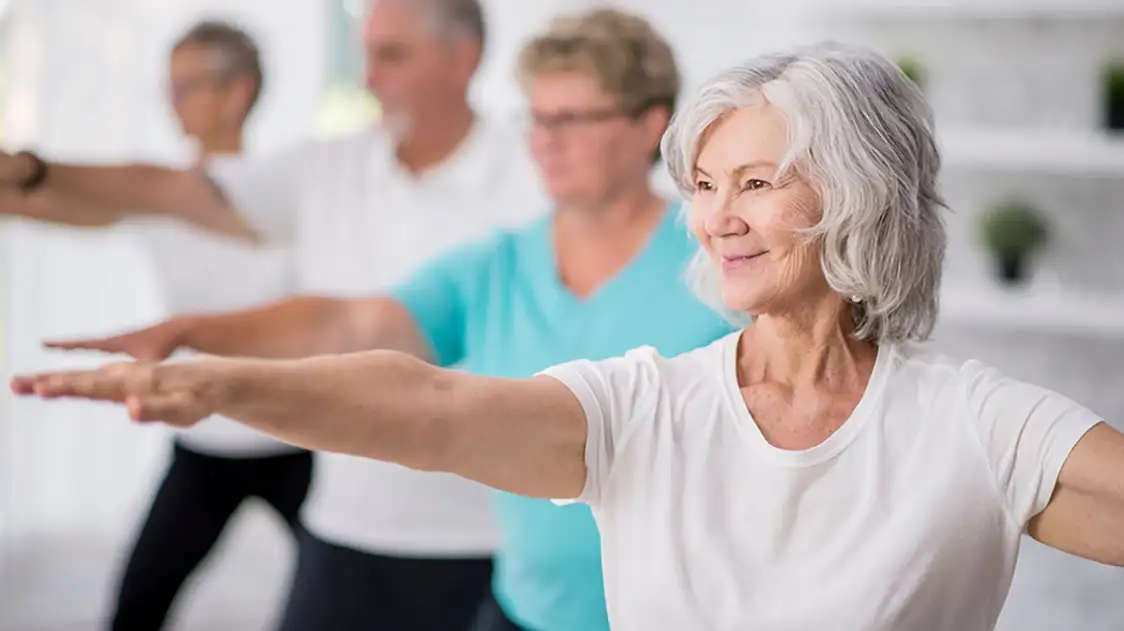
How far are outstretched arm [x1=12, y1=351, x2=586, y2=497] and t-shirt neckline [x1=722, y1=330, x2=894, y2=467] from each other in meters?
0.10

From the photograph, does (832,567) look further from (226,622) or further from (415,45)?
(226,622)

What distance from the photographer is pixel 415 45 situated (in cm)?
133

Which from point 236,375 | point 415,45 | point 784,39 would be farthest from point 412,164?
point 236,375

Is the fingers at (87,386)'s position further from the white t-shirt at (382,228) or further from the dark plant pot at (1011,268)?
the dark plant pot at (1011,268)

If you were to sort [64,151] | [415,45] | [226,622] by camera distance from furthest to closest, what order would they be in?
[226,622]
[64,151]
[415,45]

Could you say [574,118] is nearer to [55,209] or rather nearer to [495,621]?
[495,621]

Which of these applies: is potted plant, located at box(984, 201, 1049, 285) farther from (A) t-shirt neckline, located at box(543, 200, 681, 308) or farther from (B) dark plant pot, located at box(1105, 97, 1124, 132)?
(A) t-shirt neckline, located at box(543, 200, 681, 308)

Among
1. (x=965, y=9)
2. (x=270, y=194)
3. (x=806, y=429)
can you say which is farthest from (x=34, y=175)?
(x=965, y=9)

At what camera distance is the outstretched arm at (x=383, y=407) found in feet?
1.82

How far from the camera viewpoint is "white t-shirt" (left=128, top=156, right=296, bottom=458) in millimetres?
1443

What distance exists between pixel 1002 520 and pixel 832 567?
0.11 m

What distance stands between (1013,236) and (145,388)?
124 centimetres

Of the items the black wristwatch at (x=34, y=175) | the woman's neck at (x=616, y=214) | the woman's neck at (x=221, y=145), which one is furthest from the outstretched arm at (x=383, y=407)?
the woman's neck at (x=221, y=145)

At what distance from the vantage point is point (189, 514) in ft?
4.97
